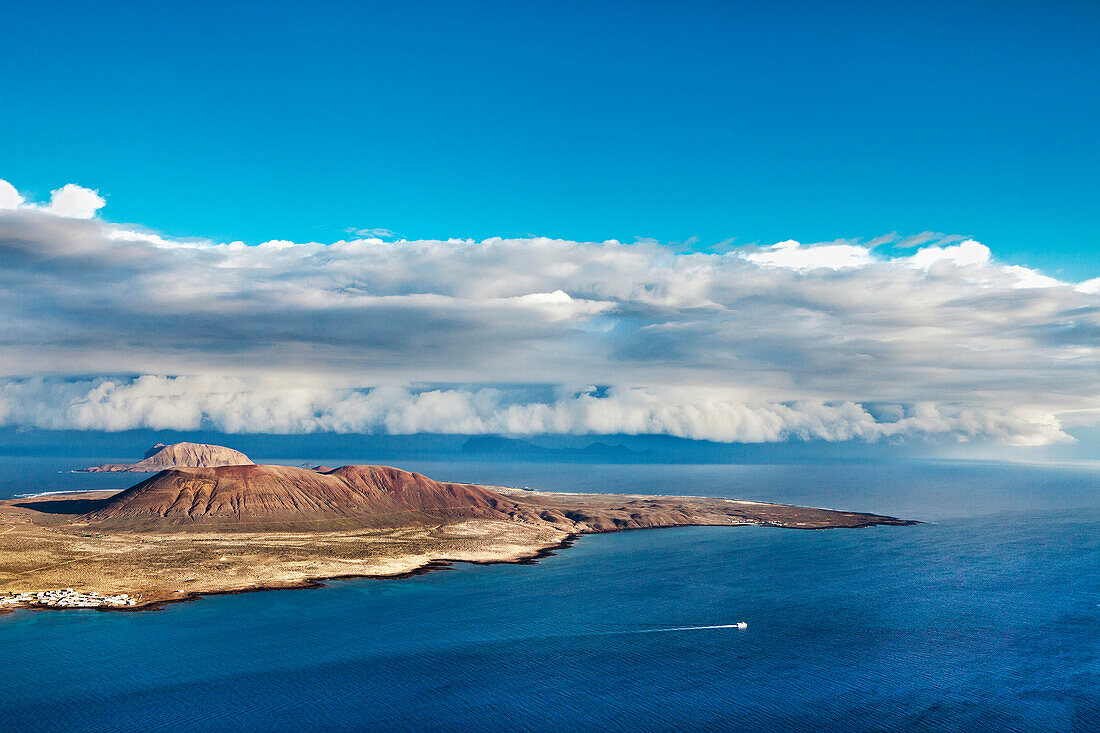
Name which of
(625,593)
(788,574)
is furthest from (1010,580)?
(625,593)

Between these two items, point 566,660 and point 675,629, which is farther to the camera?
point 675,629

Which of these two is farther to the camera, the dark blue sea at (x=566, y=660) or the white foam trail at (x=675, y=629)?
the white foam trail at (x=675, y=629)

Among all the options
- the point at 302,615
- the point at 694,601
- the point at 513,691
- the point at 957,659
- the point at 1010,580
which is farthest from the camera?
the point at 1010,580

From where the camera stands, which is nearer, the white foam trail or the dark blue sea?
the dark blue sea

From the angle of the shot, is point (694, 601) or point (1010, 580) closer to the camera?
point (694, 601)

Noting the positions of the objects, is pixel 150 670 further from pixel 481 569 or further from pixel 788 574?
pixel 788 574

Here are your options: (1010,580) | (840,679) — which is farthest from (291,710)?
(1010,580)

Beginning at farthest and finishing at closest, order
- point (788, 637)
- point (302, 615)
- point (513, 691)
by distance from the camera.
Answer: point (302, 615), point (788, 637), point (513, 691)

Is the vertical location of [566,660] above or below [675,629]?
above

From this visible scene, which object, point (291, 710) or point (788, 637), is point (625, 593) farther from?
point (291, 710)
